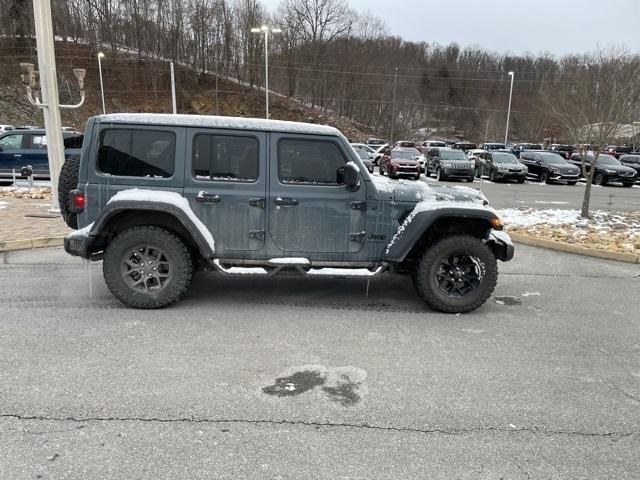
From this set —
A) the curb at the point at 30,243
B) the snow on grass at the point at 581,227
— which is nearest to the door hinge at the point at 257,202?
the curb at the point at 30,243

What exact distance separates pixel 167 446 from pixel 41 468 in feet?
2.10

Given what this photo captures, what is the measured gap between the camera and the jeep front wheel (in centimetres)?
521

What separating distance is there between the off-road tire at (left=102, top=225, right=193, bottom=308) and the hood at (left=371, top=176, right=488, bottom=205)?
2.19 metres

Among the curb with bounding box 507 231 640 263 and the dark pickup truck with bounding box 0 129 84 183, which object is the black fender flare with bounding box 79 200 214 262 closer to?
the curb with bounding box 507 231 640 263

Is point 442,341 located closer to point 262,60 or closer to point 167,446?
point 167,446

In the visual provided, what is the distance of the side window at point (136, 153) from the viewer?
198 inches

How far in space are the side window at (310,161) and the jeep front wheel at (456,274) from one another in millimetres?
1317

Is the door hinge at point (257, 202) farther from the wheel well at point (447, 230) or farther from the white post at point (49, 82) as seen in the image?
the white post at point (49, 82)

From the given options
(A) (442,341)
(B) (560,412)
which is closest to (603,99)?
(A) (442,341)

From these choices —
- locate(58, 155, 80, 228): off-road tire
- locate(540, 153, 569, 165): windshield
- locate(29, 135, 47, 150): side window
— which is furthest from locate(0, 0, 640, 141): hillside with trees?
locate(58, 155, 80, 228): off-road tire

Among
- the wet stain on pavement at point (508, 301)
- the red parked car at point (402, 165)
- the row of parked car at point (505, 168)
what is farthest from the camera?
the row of parked car at point (505, 168)

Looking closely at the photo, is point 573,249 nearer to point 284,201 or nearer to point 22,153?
point 284,201

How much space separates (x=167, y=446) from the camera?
9.30ft

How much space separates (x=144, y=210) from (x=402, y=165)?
64.7 feet
